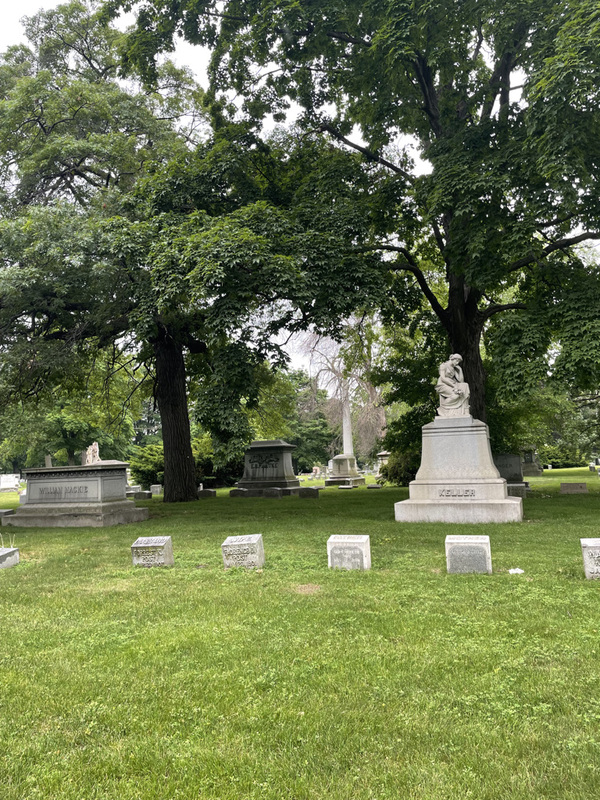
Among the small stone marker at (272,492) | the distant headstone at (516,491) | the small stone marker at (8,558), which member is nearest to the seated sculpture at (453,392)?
the distant headstone at (516,491)

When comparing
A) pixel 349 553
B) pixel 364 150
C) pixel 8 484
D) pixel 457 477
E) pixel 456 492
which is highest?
pixel 364 150

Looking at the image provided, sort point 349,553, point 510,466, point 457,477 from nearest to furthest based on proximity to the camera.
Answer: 1. point 349,553
2. point 457,477
3. point 510,466

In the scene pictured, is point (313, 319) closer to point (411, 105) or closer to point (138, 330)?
point (138, 330)

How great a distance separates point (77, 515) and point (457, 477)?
9.20 m

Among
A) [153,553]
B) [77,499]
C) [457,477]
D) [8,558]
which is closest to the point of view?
[153,553]

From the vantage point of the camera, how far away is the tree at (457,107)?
10.1 m

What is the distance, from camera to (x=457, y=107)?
14844 mm

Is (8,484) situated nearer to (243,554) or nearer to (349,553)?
(243,554)

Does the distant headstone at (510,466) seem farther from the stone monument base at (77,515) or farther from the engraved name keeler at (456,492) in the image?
the stone monument base at (77,515)

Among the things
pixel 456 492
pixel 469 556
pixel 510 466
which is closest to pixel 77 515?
pixel 456 492

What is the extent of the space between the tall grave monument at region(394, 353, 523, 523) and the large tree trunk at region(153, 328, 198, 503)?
9728 millimetres

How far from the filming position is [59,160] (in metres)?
15.6

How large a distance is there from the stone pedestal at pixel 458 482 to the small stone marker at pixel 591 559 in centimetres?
477

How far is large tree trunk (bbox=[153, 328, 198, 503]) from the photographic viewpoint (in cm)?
1897
